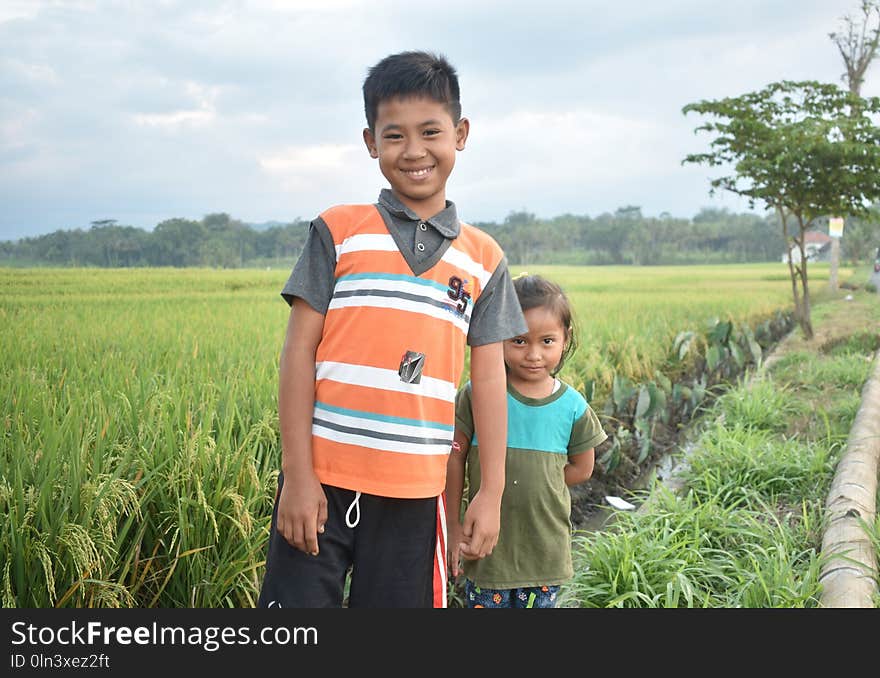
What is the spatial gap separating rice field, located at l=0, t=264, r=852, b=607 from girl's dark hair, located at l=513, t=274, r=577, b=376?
0.76m

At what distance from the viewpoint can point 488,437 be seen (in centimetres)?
133

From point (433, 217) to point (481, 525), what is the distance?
1.80ft

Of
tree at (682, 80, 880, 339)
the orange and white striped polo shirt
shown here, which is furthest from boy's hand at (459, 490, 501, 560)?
tree at (682, 80, 880, 339)

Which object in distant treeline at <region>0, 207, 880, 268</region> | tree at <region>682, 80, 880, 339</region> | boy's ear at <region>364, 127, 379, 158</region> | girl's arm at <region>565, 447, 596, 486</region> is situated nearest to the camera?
boy's ear at <region>364, 127, 379, 158</region>

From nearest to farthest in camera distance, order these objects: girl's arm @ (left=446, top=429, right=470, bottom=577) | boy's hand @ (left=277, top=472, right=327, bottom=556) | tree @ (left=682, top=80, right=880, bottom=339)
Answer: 1. boy's hand @ (left=277, top=472, right=327, bottom=556)
2. girl's arm @ (left=446, top=429, right=470, bottom=577)
3. tree @ (left=682, top=80, right=880, bottom=339)

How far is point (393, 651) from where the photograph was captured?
58.3 inches

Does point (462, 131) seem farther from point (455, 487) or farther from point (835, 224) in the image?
point (835, 224)

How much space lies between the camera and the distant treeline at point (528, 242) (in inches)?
131

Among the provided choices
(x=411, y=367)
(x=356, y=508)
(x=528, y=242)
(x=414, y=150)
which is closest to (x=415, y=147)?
(x=414, y=150)

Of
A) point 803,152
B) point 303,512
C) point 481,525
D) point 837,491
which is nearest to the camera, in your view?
point 303,512

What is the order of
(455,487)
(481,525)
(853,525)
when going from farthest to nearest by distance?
1. (853,525)
2. (455,487)
3. (481,525)

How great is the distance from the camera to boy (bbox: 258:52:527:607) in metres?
1.21

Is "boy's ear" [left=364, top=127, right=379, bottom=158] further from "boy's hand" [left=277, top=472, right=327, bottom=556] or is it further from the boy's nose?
"boy's hand" [left=277, top=472, right=327, bottom=556]

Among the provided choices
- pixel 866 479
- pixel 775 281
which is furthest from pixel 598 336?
pixel 775 281
